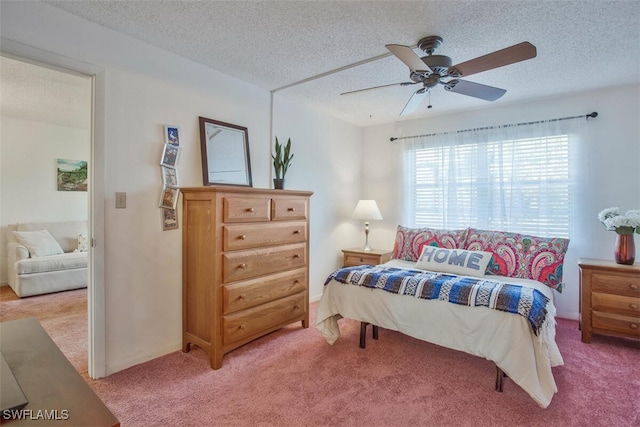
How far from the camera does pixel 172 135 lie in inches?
101

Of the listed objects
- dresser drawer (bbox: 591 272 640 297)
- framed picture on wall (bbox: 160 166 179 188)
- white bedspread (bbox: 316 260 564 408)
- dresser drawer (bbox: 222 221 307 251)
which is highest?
framed picture on wall (bbox: 160 166 179 188)

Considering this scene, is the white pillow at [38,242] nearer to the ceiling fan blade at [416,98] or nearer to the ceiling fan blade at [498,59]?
the ceiling fan blade at [416,98]

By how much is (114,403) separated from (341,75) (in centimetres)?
297

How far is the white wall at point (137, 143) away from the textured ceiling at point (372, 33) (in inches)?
5.1

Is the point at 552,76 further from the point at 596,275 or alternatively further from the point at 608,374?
the point at 608,374

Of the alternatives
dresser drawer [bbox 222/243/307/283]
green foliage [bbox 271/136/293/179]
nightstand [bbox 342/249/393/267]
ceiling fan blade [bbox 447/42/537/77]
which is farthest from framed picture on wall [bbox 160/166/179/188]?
nightstand [bbox 342/249/393/267]

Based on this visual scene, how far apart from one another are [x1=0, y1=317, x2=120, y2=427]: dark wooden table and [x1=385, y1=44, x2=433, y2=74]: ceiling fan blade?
1.90 metres

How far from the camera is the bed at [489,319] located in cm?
188

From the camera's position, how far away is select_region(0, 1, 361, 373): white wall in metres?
2.07

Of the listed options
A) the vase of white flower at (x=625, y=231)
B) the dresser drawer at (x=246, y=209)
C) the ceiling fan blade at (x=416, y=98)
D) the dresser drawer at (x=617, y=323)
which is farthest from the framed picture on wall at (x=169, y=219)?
the vase of white flower at (x=625, y=231)

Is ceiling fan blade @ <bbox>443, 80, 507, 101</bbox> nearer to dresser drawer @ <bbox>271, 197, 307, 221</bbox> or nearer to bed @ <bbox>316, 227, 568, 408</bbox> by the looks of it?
bed @ <bbox>316, 227, 568, 408</bbox>

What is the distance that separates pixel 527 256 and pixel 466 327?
143 cm

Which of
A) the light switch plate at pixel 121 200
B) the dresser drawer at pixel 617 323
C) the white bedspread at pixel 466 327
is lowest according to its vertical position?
the dresser drawer at pixel 617 323

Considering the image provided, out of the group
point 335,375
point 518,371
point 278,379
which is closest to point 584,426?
point 518,371
